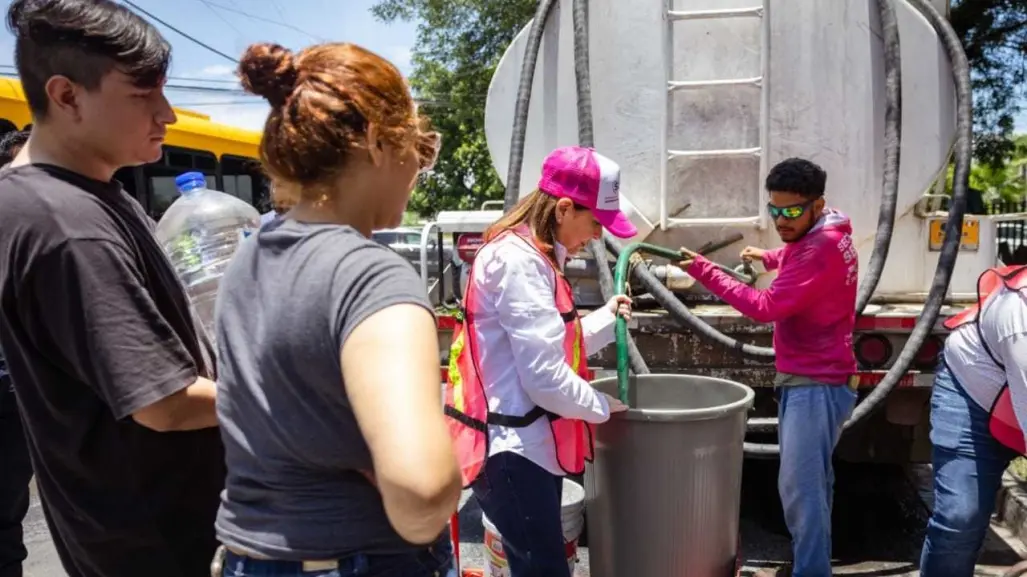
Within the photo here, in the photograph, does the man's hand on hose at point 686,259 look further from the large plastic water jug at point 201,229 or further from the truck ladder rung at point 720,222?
the large plastic water jug at point 201,229

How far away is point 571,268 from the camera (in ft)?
12.3

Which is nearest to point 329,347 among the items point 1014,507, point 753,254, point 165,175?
point 753,254

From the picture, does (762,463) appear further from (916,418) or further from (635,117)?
(635,117)

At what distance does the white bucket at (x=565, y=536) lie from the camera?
8.52 ft

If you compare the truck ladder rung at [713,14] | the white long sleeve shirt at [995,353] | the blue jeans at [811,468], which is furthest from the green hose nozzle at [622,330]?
the truck ladder rung at [713,14]

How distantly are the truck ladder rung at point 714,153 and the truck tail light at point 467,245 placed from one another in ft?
3.06

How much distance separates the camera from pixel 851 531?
396 cm

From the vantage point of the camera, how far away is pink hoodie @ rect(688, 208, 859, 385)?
281 cm

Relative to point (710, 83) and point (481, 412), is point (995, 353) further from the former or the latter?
point (710, 83)

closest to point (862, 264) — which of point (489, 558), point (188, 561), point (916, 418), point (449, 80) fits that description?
point (916, 418)

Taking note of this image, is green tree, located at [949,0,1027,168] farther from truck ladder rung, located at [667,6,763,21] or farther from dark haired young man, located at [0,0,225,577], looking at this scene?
dark haired young man, located at [0,0,225,577]

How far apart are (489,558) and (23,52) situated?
1.89 metres

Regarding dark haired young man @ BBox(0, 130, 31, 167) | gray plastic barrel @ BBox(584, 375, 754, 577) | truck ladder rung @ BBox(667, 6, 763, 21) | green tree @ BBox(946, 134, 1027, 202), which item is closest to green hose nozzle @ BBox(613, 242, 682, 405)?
gray plastic barrel @ BBox(584, 375, 754, 577)

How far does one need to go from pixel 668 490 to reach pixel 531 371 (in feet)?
2.31
